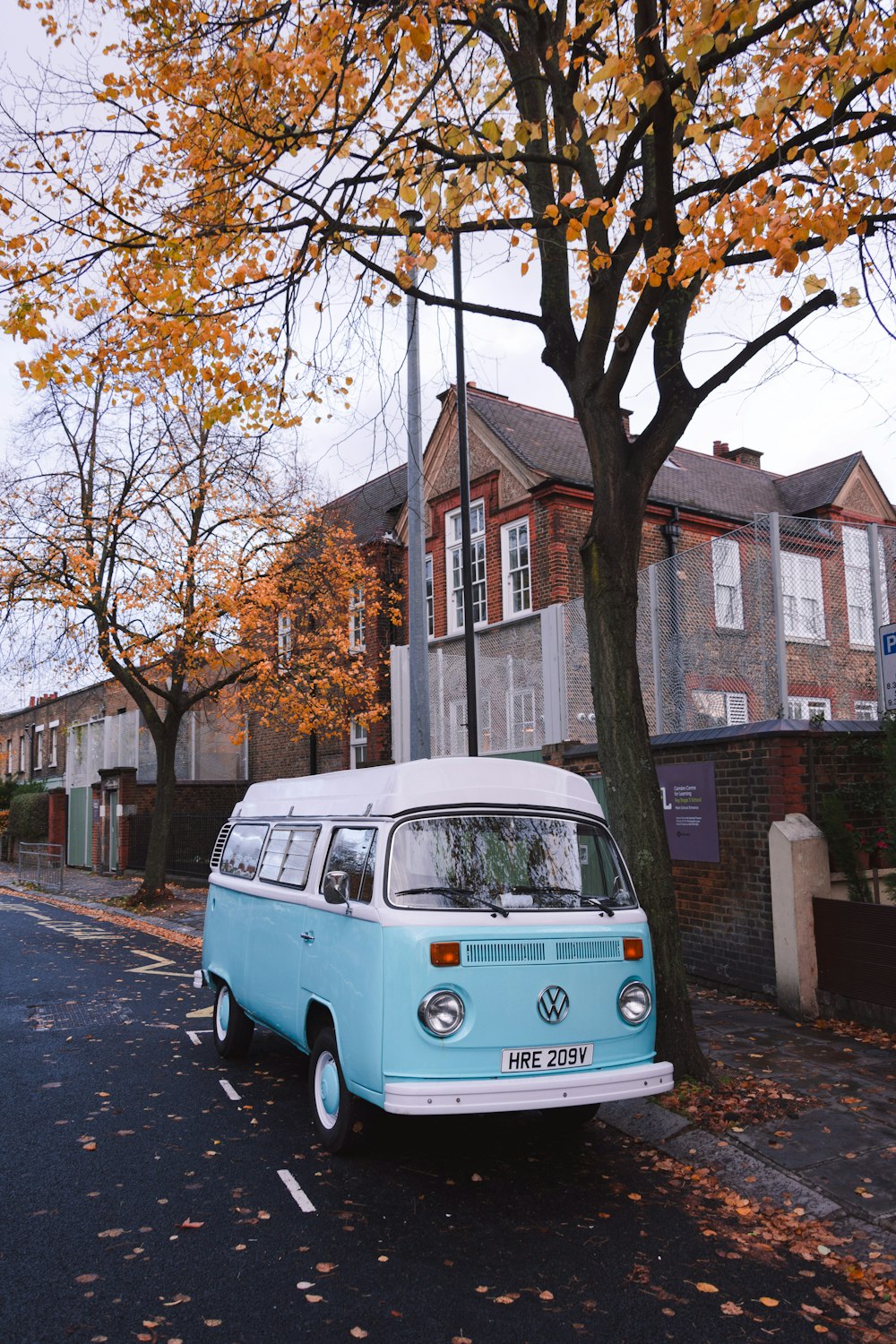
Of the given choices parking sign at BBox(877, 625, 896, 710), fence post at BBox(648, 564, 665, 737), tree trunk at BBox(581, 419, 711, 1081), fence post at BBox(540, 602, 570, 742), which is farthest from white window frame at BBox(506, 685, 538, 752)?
tree trunk at BBox(581, 419, 711, 1081)

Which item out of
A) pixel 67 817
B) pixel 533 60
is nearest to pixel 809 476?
pixel 533 60

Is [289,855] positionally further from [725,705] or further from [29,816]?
[29,816]

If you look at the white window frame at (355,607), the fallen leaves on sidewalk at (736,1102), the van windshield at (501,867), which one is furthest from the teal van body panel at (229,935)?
the white window frame at (355,607)

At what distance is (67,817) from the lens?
36.3 metres

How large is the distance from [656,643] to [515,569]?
947cm

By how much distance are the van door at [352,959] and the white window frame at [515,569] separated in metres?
15.0

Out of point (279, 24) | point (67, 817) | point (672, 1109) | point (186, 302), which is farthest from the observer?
point (67, 817)

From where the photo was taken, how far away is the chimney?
31641mm

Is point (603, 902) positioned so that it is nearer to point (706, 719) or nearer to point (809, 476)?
point (706, 719)

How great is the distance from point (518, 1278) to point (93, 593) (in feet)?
55.7

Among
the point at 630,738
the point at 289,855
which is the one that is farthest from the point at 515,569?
the point at 289,855

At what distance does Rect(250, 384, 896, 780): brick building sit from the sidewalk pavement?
3.13 metres

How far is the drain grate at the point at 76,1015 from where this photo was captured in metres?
9.51

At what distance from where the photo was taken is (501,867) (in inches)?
222
